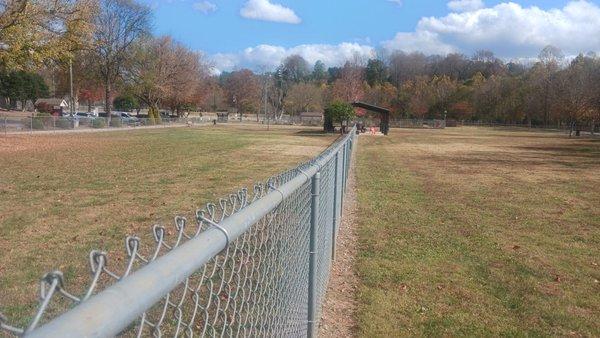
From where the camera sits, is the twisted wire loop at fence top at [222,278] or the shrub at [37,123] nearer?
the twisted wire loop at fence top at [222,278]

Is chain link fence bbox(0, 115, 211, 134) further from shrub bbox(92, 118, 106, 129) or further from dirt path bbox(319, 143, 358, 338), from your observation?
dirt path bbox(319, 143, 358, 338)

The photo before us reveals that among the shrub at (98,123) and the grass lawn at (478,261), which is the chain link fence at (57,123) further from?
the grass lawn at (478,261)

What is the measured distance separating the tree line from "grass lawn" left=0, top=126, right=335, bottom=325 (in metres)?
9.35

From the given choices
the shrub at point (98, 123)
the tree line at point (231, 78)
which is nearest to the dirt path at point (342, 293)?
the tree line at point (231, 78)

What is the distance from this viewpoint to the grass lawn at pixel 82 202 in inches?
251

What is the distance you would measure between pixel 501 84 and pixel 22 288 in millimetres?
119567

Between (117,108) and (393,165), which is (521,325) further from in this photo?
(117,108)

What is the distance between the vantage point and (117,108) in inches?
4941

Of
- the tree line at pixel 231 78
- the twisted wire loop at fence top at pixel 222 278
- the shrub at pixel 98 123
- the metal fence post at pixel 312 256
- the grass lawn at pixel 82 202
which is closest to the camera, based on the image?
the twisted wire loop at fence top at pixel 222 278

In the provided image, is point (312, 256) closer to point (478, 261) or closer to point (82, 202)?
point (478, 261)

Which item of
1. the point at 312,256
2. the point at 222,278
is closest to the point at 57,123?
the point at 312,256

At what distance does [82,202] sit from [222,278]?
973 centimetres

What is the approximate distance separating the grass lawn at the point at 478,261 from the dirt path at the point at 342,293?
12 cm

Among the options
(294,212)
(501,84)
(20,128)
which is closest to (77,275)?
→ (294,212)
